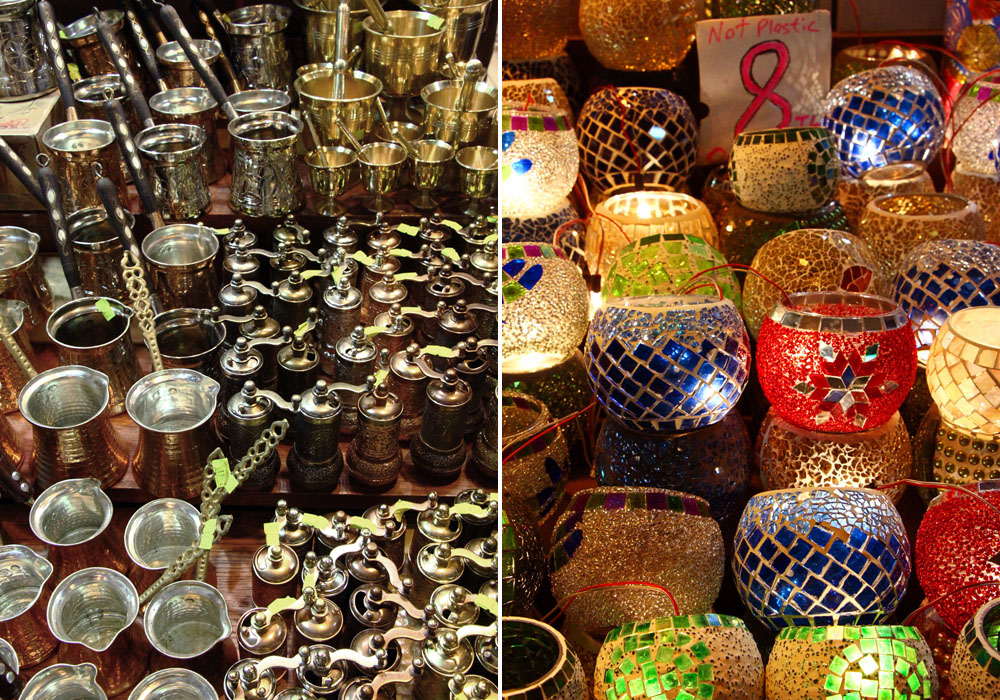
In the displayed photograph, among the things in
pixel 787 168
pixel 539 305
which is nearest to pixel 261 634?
pixel 539 305

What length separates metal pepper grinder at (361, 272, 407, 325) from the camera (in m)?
1.19

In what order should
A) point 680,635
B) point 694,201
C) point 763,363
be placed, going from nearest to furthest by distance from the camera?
point 680,635
point 763,363
point 694,201

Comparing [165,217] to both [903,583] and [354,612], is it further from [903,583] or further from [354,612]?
[903,583]

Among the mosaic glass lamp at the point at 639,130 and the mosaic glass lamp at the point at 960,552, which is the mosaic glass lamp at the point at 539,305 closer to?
the mosaic glass lamp at the point at 639,130

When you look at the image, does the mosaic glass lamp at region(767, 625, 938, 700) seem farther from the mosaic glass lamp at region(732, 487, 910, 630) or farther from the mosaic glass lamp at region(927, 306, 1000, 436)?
the mosaic glass lamp at region(927, 306, 1000, 436)

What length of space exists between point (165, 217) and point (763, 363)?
78cm

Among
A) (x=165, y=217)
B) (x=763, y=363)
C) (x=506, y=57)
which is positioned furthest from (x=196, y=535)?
(x=506, y=57)

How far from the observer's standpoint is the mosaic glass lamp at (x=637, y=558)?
2.79 feet

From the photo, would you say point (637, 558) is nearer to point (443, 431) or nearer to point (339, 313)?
point (443, 431)

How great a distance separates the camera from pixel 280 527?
3.28 feet

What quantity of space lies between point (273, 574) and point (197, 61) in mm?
726

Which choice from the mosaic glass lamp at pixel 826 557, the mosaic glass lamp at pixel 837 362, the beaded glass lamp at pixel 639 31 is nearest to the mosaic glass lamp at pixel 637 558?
the mosaic glass lamp at pixel 826 557

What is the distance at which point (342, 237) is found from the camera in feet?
4.12

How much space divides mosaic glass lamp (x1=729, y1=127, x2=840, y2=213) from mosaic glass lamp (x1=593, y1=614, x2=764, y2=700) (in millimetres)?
574
